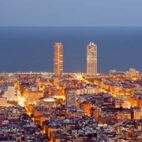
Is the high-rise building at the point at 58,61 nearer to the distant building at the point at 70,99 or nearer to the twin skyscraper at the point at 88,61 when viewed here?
the twin skyscraper at the point at 88,61

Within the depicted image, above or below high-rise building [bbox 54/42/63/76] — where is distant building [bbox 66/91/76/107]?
below

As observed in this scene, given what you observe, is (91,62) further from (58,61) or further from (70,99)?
(70,99)

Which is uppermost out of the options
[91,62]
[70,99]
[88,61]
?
[88,61]

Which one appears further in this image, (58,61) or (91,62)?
(91,62)

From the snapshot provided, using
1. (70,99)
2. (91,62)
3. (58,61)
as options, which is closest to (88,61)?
(91,62)

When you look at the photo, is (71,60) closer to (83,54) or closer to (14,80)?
(83,54)

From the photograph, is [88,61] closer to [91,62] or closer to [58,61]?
[91,62]

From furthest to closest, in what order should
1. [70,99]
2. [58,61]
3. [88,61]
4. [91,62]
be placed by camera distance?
[88,61] < [91,62] < [58,61] < [70,99]

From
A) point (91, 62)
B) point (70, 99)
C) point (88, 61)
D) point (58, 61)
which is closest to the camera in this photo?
point (70, 99)

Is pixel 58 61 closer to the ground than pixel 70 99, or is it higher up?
higher up

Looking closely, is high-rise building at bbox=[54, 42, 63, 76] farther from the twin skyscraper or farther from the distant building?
the distant building

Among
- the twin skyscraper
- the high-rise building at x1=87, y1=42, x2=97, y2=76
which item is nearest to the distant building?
the twin skyscraper

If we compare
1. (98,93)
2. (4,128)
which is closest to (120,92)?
(98,93)

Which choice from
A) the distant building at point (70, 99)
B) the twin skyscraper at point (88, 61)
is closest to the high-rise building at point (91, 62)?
the twin skyscraper at point (88, 61)
